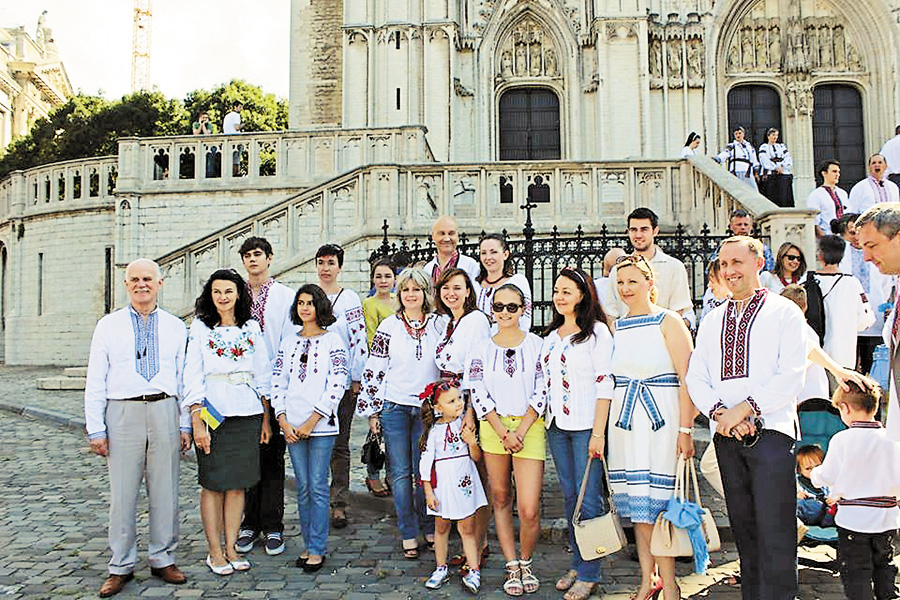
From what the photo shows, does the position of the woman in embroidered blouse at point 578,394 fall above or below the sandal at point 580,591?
above

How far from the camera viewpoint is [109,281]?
21.4 metres

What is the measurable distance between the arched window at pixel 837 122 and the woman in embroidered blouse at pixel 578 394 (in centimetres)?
2153

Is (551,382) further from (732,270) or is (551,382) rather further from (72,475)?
(72,475)

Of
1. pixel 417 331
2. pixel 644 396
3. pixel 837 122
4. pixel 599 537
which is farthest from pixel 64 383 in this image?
pixel 837 122

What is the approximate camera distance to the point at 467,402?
5168 millimetres

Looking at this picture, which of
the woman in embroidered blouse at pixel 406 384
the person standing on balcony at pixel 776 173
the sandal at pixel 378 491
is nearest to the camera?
the woman in embroidered blouse at pixel 406 384

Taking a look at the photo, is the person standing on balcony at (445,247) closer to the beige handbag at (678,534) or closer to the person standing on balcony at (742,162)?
the beige handbag at (678,534)

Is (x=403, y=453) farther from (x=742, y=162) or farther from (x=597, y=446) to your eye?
(x=742, y=162)

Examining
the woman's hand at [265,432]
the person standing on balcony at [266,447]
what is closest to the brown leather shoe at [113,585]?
the person standing on balcony at [266,447]

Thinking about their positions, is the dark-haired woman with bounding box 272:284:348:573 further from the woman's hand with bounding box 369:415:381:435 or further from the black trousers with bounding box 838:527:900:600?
the black trousers with bounding box 838:527:900:600

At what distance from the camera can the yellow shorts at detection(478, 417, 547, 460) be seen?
489 cm

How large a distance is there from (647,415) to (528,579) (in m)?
1.28

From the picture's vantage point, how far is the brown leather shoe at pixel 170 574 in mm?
5035

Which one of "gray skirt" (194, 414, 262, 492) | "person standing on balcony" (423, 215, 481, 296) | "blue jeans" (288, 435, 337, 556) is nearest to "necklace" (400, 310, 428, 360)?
Answer: "person standing on balcony" (423, 215, 481, 296)
